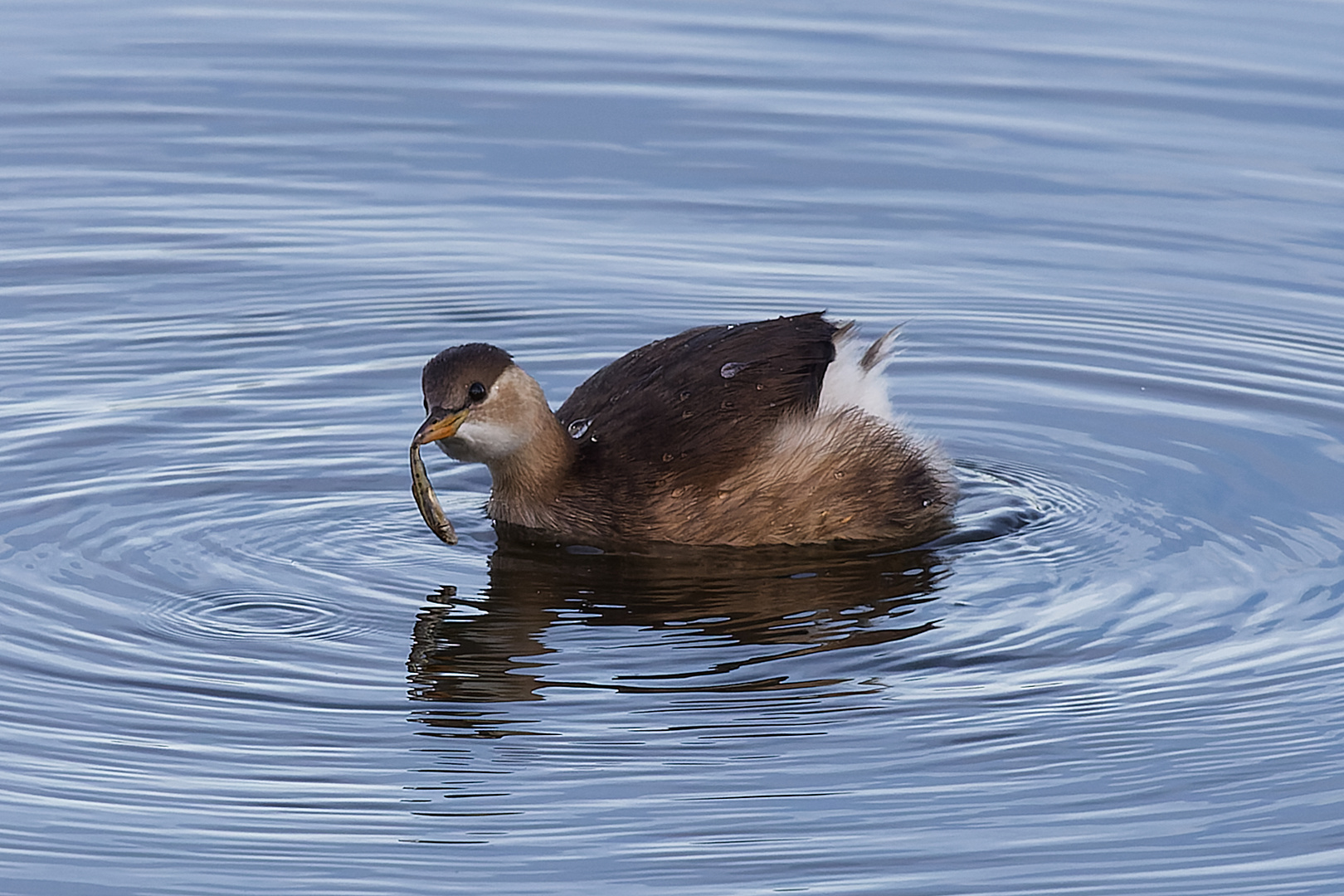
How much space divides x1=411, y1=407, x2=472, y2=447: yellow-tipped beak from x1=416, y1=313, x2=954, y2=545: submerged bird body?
0.4 inches

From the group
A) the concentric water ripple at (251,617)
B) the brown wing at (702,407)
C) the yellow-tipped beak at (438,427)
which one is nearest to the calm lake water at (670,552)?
the concentric water ripple at (251,617)

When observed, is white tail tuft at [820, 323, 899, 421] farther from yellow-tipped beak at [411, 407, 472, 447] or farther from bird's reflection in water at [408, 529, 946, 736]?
yellow-tipped beak at [411, 407, 472, 447]

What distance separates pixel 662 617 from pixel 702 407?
1.05 meters

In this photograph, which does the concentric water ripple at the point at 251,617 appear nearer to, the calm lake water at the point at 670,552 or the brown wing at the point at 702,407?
the calm lake water at the point at 670,552

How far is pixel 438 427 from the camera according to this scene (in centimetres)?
881

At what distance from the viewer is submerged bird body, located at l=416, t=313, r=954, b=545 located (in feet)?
29.8

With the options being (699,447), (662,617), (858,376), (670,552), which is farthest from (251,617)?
(858,376)

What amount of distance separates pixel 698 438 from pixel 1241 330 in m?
3.61

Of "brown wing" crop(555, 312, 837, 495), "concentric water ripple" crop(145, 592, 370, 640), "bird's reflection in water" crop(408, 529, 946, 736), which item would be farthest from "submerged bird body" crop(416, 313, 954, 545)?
"concentric water ripple" crop(145, 592, 370, 640)

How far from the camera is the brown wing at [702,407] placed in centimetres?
910

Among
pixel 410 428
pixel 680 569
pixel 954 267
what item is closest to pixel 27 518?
pixel 410 428

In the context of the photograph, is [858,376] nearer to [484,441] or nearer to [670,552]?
[670,552]

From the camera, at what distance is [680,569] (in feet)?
29.5

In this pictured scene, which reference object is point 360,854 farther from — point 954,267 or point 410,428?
point 954,267
